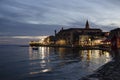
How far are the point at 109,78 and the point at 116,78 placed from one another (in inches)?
32.9

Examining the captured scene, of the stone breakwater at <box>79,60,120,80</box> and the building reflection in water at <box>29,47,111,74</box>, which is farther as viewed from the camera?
the building reflection in water at <box>29,47,111,74</box>

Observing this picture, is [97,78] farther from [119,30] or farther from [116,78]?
[119,30]

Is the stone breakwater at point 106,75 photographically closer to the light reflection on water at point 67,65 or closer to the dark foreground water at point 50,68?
the dark foreground water at point 50,68

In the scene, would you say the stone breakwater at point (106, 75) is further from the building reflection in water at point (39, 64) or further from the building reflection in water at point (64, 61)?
the building reflection in water at point (39, 64)

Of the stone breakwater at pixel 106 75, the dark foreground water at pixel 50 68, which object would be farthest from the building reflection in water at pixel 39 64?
the stone breakwater at pixel 106 75

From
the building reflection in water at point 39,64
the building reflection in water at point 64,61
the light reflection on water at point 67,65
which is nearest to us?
the light reflection on water at point 67,65

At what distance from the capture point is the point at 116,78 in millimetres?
28969

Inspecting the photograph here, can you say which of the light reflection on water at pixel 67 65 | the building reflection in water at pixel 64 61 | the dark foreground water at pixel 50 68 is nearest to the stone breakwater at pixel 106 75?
the dark foreground water at pixel 50 68

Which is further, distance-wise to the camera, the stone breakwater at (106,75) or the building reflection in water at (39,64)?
the building reflection in water at (39,64)

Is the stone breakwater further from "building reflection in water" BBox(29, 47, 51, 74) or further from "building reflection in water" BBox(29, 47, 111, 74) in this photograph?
"building reflection in water" BBox(29, 47, 51, 74)

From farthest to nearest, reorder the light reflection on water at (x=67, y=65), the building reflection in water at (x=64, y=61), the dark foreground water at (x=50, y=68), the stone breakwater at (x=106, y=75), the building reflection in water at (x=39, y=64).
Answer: the building reflection in water at (x=64, y=61) → the building reflection in water at (x=39, y=64) → the light reflection on water at (x=67, y=65) → the dark foreground water at (x=50, y=68) → the stone breakwater at (x=106, y=75)

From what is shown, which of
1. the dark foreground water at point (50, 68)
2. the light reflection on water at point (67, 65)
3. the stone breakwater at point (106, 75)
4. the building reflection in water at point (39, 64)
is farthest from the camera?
the building reflection in water at point (39, 64)

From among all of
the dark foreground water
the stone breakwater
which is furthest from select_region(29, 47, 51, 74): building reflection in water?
the stone breakwater

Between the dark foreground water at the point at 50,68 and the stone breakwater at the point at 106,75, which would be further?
the dark foreground water at the point at 50,68
